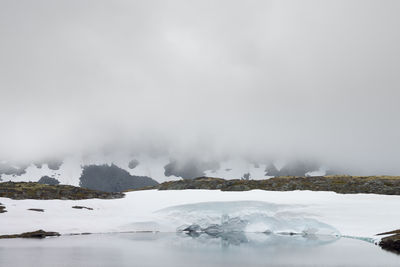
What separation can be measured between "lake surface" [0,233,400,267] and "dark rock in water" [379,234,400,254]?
119 centimetres

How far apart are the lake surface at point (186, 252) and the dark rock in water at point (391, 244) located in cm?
119

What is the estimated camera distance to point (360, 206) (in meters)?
63.4

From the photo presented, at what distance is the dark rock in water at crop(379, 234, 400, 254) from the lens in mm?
43469

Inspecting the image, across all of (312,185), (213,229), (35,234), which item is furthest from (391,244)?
(35,234)

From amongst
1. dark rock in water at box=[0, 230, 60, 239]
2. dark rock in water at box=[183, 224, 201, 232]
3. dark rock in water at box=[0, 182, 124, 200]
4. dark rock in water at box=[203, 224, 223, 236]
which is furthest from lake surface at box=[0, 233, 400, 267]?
dark rock in water at box=[0, 182, 124, 200]

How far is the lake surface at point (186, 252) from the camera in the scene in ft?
113

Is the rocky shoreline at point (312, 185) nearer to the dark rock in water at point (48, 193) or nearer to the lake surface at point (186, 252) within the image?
the dark rock in water at point (48, 193)

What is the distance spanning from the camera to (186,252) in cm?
4166

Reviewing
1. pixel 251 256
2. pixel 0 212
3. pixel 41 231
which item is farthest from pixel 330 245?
pixel 0 212

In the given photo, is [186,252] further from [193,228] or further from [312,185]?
[312,185]

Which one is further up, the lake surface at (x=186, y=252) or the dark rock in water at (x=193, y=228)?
the dark rock in water at (x=193, y=228)

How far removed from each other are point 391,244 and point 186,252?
24716 mm

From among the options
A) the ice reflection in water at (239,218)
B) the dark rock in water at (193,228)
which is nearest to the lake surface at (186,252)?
the ice reflection in water at (239,218)

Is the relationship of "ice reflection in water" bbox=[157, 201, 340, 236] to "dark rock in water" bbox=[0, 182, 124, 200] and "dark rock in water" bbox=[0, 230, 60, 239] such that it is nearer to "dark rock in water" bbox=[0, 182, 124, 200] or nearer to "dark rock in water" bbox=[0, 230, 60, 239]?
"dark rock in water" bbox=[0, 182, 124, 200]
